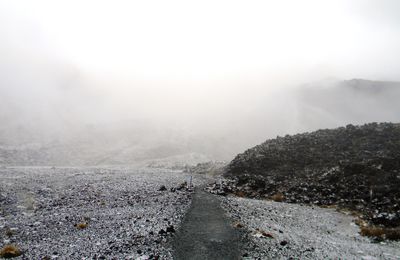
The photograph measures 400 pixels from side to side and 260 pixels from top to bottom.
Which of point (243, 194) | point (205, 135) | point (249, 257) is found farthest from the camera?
point (205, 135)

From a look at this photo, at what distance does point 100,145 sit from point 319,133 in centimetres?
13157

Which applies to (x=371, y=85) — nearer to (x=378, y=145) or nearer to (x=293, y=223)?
(x=378, y=145)

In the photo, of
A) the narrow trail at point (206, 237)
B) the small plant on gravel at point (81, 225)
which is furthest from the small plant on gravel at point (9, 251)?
the narrow trail at point (206, 237)

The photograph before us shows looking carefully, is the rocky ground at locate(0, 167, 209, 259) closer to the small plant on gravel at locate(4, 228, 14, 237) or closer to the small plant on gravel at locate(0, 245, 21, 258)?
the small plant on gravel at locate(4, 228, 14, 237)

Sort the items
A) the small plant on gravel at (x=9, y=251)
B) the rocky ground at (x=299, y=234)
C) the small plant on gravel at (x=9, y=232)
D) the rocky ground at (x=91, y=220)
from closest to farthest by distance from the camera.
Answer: the small plant on gravel at (x=9, y=251) < the rocky ground at (x=91, y=220) < the rocky ground at (x=299, y=234) < the small plant on gravel at (x=9, y=232)

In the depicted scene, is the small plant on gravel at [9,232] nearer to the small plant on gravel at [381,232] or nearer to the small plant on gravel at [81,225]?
the small plant on gravel at [81,225]

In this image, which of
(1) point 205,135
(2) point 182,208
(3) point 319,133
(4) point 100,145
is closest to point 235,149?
(1) point 205,135

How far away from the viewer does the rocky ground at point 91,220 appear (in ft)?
56.2

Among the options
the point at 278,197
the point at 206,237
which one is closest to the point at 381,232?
the point at 206,237

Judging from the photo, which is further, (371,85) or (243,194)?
(371,85)

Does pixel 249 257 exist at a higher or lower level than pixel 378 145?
lower

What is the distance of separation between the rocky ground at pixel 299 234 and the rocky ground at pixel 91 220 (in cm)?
415

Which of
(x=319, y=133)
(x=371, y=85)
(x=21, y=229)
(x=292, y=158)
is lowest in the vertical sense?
(x=21, y=229)

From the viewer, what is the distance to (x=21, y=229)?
21.5 m
